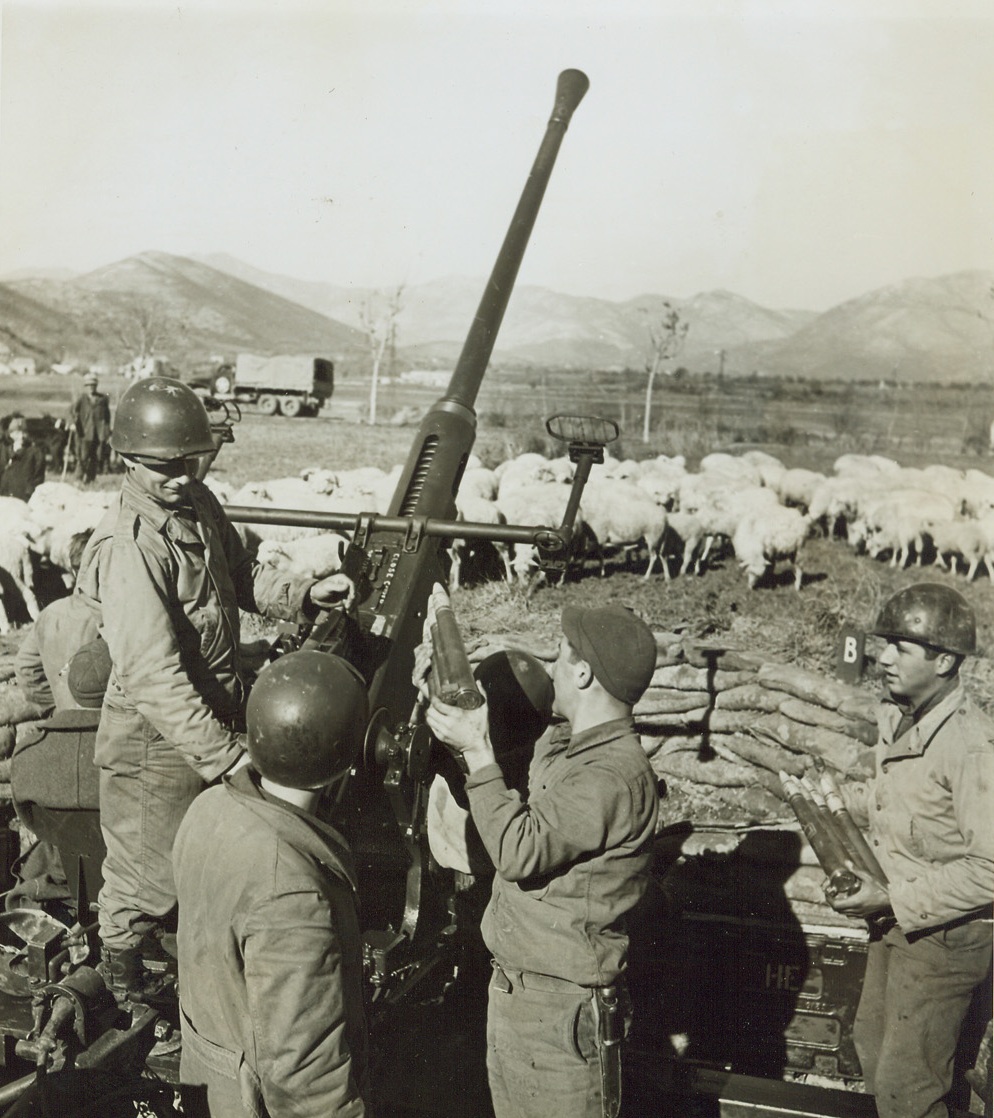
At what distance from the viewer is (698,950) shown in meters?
4.28

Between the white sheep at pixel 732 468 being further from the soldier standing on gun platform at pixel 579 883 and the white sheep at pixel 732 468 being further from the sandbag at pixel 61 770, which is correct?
the soldier standing on gun platform at pixel 579 883

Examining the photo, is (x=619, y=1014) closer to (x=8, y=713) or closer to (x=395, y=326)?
(x=8, y=713)

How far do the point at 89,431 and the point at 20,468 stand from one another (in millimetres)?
1299

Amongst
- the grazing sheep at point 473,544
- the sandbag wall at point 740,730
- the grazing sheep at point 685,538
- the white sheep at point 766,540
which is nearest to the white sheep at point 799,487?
the white sheep at point 766,540

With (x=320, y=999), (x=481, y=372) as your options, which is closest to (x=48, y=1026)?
(x=320, y=999)

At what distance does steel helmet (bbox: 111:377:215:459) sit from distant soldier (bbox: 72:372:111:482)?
34.1 ft

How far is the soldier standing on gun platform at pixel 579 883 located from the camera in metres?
2.58

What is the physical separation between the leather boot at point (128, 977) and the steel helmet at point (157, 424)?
79.1 inches

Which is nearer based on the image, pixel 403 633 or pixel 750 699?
pixel 403 633

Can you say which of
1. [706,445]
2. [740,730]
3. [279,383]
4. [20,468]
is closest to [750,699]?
[740,730]

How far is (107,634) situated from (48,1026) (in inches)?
57.7

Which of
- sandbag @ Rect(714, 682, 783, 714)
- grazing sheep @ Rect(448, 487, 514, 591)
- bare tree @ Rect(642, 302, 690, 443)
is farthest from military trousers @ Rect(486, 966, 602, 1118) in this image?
bare tree @ Rect(642, 302, 690, 443)

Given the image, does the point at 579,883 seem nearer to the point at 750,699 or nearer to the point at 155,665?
the point at 155,665

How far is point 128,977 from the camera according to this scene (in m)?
3.63
